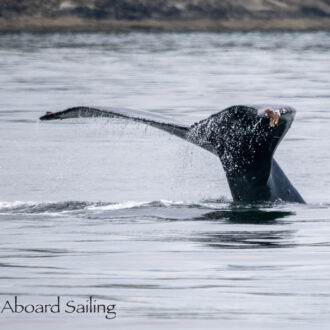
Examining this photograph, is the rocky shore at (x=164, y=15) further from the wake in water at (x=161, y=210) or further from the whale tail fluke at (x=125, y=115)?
the whale tail fluke at (x=125, y=115)

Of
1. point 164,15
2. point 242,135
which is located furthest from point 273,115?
point 164,15

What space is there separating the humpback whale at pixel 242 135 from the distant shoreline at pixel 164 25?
114063 mm

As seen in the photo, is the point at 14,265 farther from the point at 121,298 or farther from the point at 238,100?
the point at 238,100

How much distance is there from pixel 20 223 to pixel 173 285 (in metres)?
3.30

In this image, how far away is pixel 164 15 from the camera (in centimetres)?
13012

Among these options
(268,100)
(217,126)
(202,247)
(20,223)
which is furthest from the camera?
(268,100)

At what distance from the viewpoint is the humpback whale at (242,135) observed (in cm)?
1100

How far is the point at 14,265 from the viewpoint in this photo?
995cm

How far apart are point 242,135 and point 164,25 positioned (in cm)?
11953

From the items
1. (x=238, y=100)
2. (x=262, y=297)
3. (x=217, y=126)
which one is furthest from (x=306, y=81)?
(x=262, y=297)

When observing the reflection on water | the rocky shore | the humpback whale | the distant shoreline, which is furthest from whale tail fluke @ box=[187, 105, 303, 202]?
the distant shoreline

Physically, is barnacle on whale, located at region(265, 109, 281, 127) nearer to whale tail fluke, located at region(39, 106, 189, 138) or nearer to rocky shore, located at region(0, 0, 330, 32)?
whale tail fluke, located at region(39, 106, 189, 138)

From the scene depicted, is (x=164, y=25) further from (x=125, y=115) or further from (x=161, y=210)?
(x=125, y=115)

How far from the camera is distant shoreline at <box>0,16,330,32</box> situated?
4970 inches
